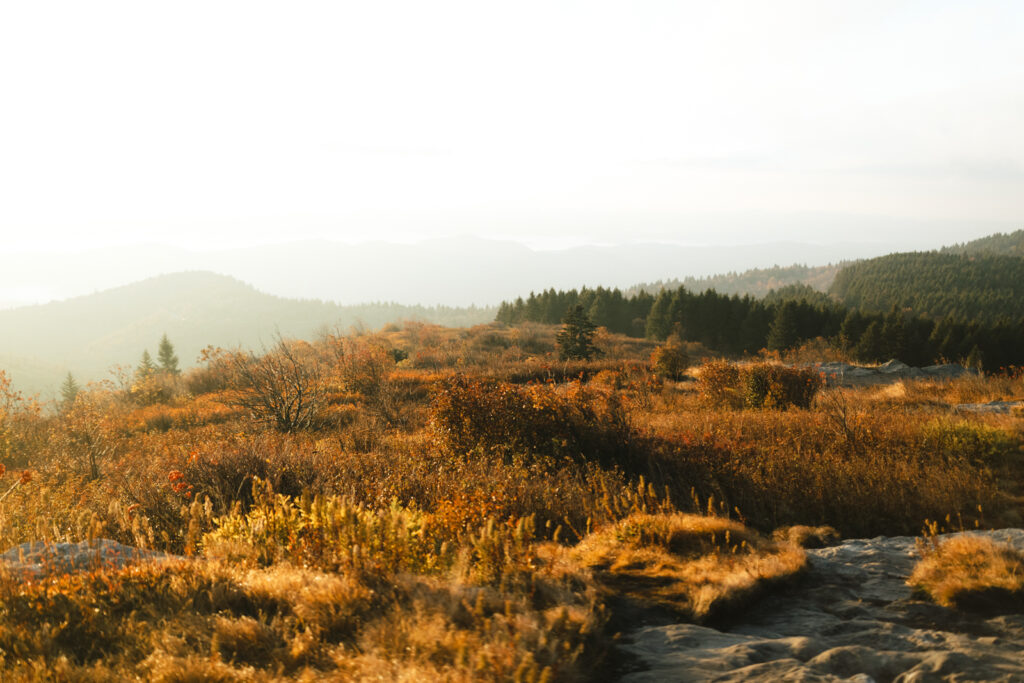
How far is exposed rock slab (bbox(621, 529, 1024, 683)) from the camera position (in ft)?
7.97

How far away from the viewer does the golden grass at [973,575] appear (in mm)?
3076

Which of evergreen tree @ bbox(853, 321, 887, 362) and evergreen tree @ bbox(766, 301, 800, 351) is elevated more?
evergreen tree @ bbox(766, 301, 800, 351)

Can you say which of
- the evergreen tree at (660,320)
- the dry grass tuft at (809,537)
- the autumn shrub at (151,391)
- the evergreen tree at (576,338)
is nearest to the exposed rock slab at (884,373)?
the evergreen tree at (576,338)

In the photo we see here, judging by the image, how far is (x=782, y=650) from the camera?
2.71 meters

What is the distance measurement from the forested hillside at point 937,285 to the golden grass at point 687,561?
103 meters

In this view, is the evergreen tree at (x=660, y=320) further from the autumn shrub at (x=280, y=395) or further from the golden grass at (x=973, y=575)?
the golden grass at (x=973, y=575)

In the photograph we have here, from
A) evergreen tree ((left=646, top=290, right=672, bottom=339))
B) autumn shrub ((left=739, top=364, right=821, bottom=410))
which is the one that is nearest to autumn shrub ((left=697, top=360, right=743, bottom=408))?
autumn shrub ((left=739, top=364, right=821, bottom=410))

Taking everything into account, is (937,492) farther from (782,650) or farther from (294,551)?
(294,551)

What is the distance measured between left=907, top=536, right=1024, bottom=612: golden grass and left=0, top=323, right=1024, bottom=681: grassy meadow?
4.4 inches

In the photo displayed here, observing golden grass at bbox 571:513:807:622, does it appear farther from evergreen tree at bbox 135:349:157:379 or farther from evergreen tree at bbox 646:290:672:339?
evergreen tree at bbox 646:290:672:339

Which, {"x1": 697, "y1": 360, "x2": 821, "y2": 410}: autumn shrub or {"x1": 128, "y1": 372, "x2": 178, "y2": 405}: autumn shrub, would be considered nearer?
{"x1": 697, "y1": 360, "x2": 821, "y2": 410}: autumn shrub

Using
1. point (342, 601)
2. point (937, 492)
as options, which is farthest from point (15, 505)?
point (937, 492)

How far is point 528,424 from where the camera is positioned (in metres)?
8.19

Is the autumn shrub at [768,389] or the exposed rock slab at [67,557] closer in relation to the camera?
the exposed rock slab at [67,557]
